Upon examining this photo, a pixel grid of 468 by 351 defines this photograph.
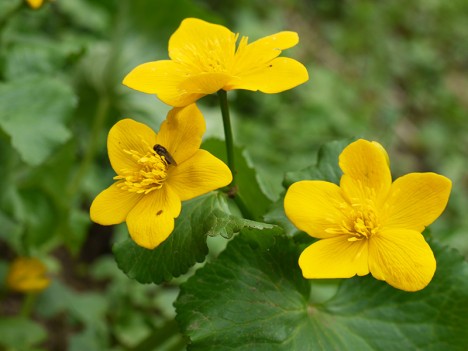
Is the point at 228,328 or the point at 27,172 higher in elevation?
the point at 228,328

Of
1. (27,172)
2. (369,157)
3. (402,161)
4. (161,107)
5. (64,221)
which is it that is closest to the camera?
(369,157)

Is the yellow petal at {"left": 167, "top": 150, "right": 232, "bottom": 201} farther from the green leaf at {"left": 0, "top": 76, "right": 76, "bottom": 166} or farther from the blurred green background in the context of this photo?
the green leaf at {"left": 0, "top": 76, "right": 76, "bottom": 166}

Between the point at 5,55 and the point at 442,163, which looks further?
the point at 442,163

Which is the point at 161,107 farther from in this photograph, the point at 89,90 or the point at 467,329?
the point at 467,329

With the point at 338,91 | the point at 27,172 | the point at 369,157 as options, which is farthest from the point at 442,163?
the point at 369,157

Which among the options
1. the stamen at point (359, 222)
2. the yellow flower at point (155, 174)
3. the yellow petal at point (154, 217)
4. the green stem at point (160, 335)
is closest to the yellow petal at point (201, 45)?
the yellow flower at point (155, 174)

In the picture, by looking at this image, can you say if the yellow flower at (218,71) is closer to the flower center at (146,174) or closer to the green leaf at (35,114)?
the flower center at (146,174)

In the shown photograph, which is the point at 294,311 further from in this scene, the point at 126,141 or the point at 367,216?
the point at 126,141
